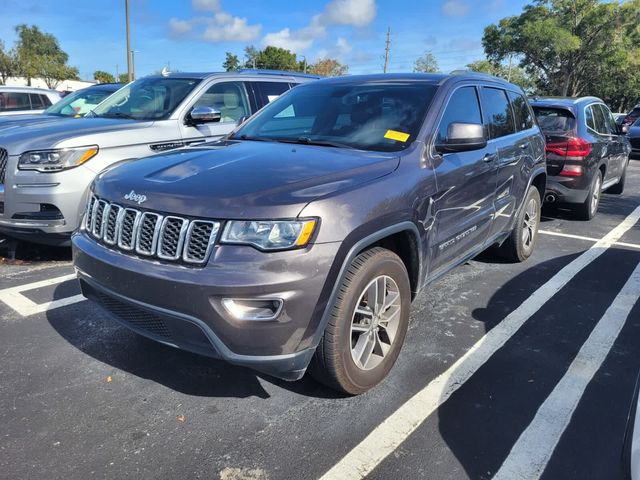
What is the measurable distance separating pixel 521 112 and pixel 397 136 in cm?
258

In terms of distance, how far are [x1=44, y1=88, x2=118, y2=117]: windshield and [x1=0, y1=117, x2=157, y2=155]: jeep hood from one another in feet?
7.49

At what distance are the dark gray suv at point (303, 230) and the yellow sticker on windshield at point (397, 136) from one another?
13mm

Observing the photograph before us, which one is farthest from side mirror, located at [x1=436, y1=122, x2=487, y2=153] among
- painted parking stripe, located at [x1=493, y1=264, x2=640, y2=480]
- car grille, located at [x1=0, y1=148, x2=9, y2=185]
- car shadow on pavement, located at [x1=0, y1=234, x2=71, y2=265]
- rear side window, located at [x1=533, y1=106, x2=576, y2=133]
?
rear side window, located at [x1=533, y1=106, x2=576, y2=133]

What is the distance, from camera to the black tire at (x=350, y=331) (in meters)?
2.59

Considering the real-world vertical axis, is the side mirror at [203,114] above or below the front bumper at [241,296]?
above

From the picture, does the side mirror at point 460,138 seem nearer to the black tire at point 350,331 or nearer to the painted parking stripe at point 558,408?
the black tire at point 350,331

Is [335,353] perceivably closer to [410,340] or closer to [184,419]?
[184,419]

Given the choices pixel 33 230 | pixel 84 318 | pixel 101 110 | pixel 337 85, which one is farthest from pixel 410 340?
pixel 101 110

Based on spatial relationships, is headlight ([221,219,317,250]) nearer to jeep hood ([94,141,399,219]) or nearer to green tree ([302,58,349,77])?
jeep hood ([94,141,399,219])

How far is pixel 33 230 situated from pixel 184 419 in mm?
3038

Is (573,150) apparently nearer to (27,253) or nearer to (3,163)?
(3,163)

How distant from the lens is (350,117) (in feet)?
12.0

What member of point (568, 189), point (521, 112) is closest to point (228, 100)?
point (521, 112)

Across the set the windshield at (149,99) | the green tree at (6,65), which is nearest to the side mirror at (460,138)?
the windshield at (149,99)
